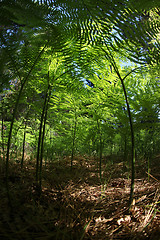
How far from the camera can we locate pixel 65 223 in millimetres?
1075

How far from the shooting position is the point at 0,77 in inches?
57.4

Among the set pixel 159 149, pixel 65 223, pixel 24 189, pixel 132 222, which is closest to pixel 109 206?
pixel 132 222

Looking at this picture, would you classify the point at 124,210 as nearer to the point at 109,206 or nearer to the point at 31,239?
the point at 109,206

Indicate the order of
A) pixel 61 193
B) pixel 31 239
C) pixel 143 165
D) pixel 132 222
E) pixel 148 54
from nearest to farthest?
pixel 31 239 → pixel 132 222 → pixel 148 54 → pixel 61 193 → pixel 143 165

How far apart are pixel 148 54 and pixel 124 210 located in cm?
132

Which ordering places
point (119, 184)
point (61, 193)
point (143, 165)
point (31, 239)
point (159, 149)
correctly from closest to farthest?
point (31, 239), point (61, 193), point (119, 184), point (143, 165), point (159, 149)

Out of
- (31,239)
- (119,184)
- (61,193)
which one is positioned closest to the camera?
(31,239)

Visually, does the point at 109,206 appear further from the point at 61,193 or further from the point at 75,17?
the point at 75,17

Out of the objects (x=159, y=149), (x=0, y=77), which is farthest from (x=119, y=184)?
(x=159, y=149)

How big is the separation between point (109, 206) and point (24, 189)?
90 centimetres

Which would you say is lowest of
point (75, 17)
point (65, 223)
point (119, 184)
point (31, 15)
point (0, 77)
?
point (65, 223)

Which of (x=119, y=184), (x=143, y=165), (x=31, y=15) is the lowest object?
(x=119, y=184)

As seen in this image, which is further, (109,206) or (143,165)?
(143,165)

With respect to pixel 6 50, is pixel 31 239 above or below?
below
